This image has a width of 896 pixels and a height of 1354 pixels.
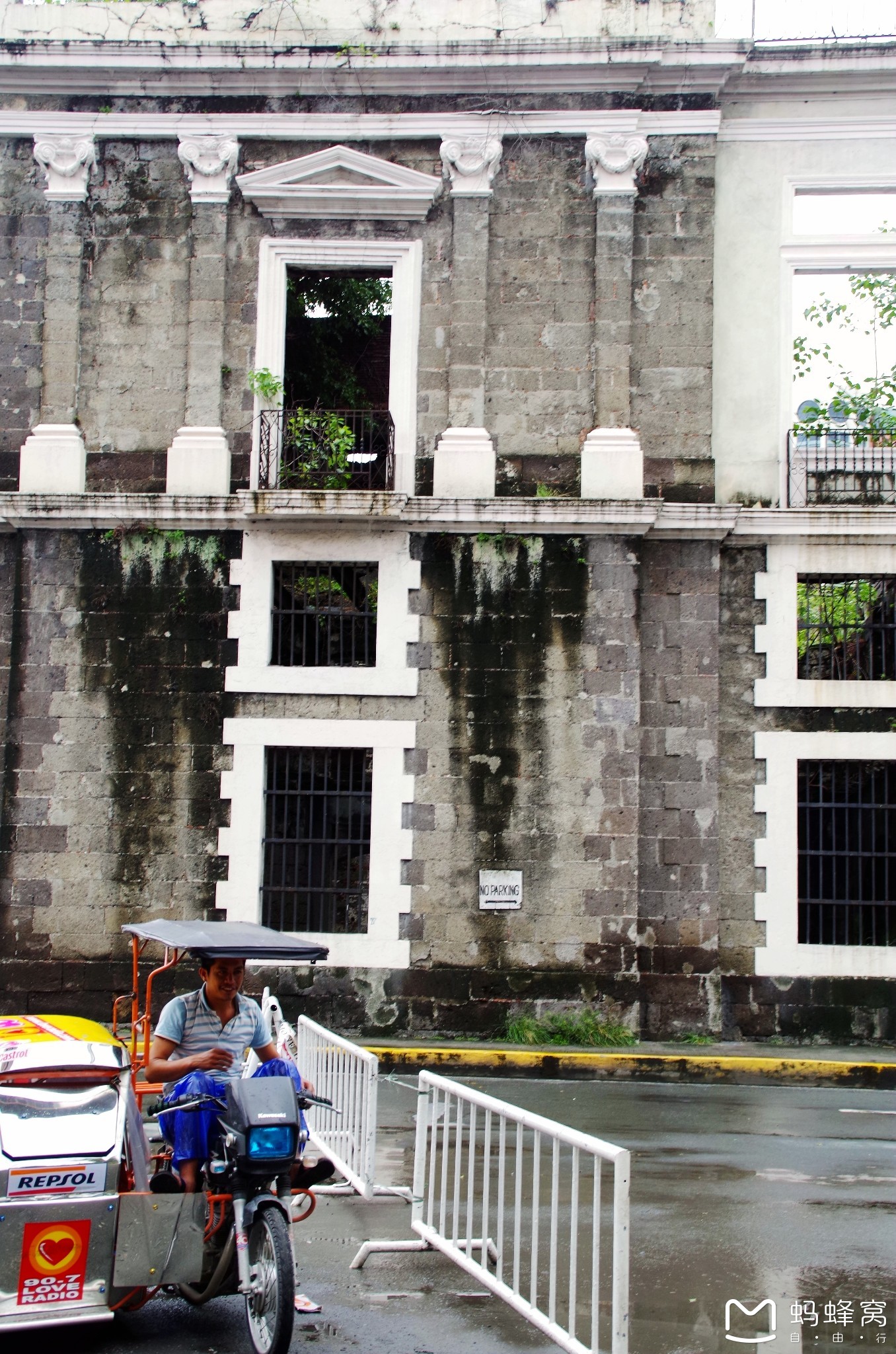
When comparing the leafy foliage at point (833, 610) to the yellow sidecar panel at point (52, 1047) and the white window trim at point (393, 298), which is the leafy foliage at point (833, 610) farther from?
the yellow sidecar panel at point (52, 1047)

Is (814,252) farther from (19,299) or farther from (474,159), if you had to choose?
(19,299)

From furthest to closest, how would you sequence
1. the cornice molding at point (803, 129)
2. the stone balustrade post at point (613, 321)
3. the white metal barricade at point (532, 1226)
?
the cornice molding at point (803, 129)
the stone balustrade post at point (613, 321)
the white metal barricade at point (532, 1226)

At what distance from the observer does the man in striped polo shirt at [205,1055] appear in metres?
6.11

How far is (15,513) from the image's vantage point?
14961mm

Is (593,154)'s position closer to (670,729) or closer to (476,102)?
(476,102)

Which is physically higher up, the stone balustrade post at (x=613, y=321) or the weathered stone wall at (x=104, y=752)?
the stone balustrade post at (x=613, y=321)

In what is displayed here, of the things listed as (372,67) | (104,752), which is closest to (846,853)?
(104,752)

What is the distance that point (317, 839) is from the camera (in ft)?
48.7

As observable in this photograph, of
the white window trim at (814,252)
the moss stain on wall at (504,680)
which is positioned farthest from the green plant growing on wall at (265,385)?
the white window trim at (814,252)

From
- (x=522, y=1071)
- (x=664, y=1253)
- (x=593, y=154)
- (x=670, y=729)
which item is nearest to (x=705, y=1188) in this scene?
(x=664, y=1253)

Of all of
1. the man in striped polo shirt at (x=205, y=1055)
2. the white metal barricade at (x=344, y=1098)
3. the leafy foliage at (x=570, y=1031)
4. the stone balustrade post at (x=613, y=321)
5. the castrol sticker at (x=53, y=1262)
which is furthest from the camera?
the stone balustrade post at (x=613, y=321)

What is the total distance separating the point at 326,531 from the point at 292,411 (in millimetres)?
1407

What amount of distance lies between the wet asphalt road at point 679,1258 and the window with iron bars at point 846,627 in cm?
545

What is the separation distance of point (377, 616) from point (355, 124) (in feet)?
17.4
